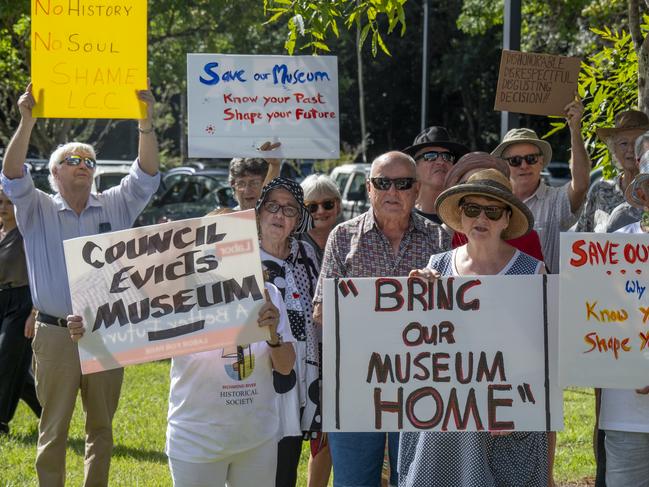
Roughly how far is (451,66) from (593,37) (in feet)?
49.9

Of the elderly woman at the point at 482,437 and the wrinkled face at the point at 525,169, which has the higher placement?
the wrinkled face at the point at 525,169

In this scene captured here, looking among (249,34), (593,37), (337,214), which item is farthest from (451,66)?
(337,214)

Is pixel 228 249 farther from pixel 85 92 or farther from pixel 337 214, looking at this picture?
pixel 337 214

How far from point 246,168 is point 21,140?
1.43m

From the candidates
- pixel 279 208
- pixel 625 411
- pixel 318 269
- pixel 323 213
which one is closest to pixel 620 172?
pixel 323 213

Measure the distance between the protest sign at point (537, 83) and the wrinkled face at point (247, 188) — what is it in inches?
57.8

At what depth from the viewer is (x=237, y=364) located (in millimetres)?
4184

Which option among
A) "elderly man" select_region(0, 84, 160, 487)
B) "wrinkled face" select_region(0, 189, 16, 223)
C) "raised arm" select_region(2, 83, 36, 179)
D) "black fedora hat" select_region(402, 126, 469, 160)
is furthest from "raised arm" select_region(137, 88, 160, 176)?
"wrinkled face" select_region(0, 189, 16, 223)

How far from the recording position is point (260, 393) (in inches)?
165

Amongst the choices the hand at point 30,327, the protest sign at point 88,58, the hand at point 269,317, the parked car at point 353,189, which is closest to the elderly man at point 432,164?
the protest sign at point 88,58

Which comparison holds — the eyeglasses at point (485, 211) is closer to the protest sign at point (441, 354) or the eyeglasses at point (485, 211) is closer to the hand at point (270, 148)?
the protest sign at point (441, 354)

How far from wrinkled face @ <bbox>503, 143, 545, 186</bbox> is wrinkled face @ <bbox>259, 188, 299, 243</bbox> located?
1.52 meters

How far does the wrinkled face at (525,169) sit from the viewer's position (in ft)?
18.9

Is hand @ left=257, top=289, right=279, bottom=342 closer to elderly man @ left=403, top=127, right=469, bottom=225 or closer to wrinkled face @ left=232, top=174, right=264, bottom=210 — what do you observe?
elderly man @ left=403, top=127, right=469, bottom=225
